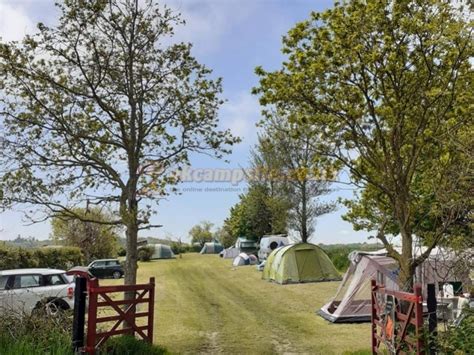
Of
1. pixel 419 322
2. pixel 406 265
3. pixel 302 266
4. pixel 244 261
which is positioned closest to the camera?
pixel 419 322

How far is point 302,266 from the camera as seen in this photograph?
22.0 metres

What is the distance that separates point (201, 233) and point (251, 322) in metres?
63.6

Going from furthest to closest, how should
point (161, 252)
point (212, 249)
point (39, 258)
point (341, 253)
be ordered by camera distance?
1. point (212, 249)
2. point (161, 252)
3. point (341, 253)
4. point (39, 258)

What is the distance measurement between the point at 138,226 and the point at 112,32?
3.90 metres

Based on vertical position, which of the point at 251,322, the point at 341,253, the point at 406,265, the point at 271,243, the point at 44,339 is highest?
the point at 271,243

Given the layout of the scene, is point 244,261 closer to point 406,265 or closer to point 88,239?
point 88,239

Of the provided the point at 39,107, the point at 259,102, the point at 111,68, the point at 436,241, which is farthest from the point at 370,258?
the point at 39,107

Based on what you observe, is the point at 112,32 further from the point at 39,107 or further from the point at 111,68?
the point at 39,107

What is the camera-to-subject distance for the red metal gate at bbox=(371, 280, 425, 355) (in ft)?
20.0

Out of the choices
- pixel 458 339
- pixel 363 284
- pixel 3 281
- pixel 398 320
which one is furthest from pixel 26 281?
pixel 458 339

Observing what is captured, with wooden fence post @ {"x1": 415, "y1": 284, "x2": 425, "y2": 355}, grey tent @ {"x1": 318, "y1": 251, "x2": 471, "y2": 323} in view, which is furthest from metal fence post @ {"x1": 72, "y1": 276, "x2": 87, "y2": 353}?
grey tent @ {"x1": 318, "y1": 251, "x2": 471, "y2": 323}

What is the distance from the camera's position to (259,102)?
9125 mm

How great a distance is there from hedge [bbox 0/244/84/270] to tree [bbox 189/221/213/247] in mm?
43805

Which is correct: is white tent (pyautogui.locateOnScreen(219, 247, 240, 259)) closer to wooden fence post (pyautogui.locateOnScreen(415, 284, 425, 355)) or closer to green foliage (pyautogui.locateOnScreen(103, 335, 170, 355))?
green foliage (pyautogui.locateOnScreen(103, 335, 170, 355))
